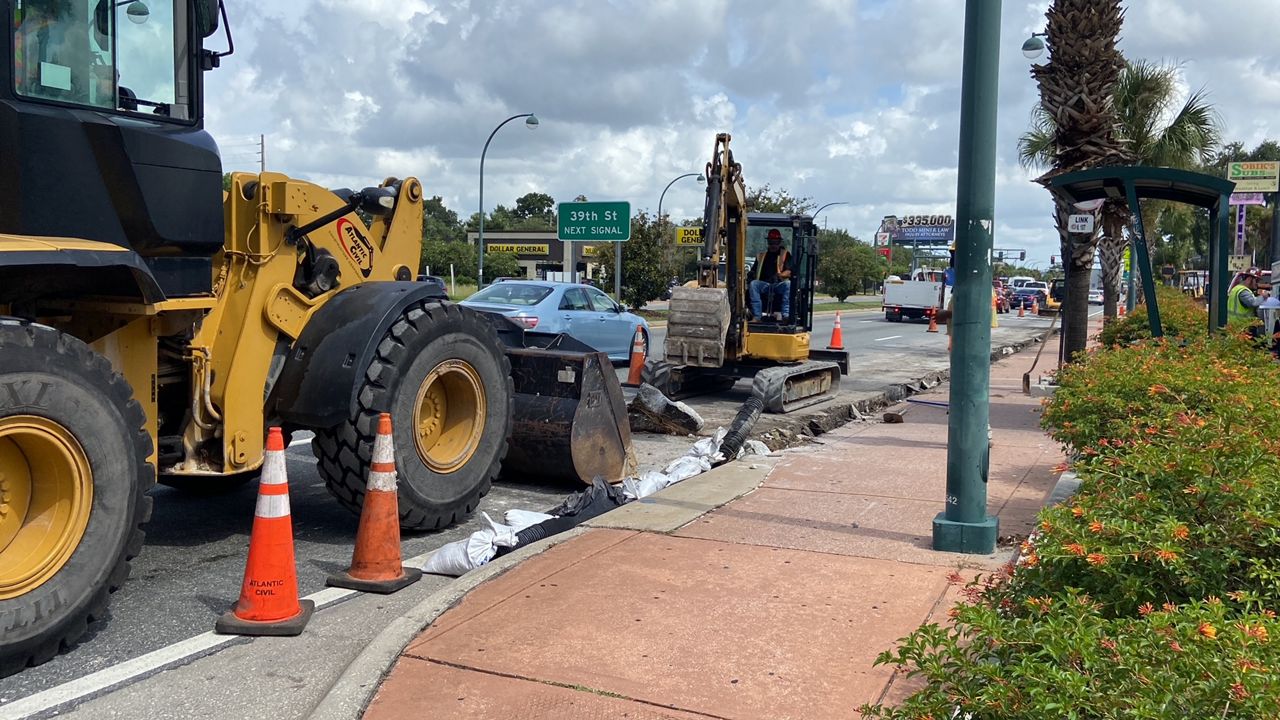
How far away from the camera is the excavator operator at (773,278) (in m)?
14.2

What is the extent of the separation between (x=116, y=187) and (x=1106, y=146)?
12.0 m

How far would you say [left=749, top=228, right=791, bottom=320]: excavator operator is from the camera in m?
14.2

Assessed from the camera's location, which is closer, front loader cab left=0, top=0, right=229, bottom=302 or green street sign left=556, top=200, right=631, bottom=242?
front loader cab left=0, top=0, right=229, bottom=302

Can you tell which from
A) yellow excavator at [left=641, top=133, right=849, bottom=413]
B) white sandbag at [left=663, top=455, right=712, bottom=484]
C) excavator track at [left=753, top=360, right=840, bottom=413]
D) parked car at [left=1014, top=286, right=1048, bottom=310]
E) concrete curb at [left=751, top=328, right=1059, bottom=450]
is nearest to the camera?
white sandbag at [left=663, top=455, right=712, bottom=484]

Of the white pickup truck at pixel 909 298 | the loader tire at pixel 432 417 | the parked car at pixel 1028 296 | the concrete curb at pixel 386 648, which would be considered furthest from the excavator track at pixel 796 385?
the parked car at pixel 1028 296

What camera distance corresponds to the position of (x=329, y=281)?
6023 millimetres

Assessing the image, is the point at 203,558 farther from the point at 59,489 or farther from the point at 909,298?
the point at 909,298

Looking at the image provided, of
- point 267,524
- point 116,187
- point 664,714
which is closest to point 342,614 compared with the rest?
point 267,524

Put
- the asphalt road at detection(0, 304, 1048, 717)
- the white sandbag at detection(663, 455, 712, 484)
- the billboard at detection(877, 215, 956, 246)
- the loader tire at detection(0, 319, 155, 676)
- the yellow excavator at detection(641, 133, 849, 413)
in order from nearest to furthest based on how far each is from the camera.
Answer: the loader tire at detection(0, 319, 155, 676), the asphalt road at detection(0, 304, 1048, 717), the white sandbag at detection(663, 455, 712, 484), the yellow excavator at detection(641, 133, 849, 413), the billboard at detection(877, 215, 956, 246)

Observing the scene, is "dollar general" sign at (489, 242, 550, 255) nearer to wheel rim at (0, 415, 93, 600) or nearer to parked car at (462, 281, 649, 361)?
parked car at (462, 281, 649, 361)

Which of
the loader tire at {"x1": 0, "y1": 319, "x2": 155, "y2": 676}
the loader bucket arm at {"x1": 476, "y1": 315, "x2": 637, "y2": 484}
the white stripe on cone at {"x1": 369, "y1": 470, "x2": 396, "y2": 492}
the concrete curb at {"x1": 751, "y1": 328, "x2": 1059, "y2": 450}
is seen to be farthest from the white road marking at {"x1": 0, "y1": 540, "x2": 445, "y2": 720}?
the concrete curb at {"x1": 751, "y1": 328, "x2": 1059, "y2": 450}

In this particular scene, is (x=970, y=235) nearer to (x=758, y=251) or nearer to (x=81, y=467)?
(x=81, y=467)

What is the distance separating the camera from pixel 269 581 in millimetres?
4578

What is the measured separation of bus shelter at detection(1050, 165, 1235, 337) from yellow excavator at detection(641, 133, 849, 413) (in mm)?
4333
